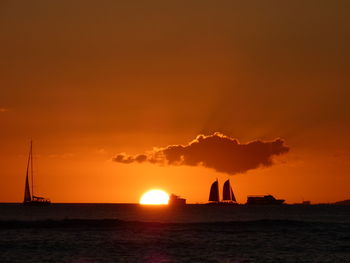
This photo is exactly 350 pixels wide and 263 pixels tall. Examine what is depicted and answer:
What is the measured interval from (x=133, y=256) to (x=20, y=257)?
11.7 m

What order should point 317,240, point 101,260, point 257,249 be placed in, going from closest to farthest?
point 101,260, point 257,249, point 317,240

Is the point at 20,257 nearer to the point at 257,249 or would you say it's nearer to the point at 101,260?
the point at 101,260

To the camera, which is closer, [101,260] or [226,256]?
[101,260]

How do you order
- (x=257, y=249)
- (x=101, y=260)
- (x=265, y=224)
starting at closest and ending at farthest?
(x=101, y=260) → (x=257, y=249) → (x=265, y=224)

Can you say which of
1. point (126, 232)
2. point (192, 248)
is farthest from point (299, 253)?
point (126, 232)

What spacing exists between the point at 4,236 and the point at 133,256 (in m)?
32.4

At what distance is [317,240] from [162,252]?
28234mm

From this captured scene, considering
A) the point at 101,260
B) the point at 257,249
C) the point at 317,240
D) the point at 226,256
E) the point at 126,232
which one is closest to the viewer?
the point at 101,260

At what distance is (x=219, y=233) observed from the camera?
103500 millimetres

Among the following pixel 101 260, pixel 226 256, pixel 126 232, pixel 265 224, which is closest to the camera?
pixel 101 260

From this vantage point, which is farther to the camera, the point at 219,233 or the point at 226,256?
the point at 219,233

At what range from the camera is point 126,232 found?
103 m

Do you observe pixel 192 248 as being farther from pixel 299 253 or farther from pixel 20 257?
pixel 20 257

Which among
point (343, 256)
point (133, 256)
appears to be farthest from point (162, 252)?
point (343, 256)
